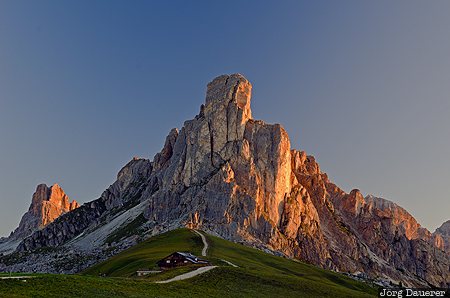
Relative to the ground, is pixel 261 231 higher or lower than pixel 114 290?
higher

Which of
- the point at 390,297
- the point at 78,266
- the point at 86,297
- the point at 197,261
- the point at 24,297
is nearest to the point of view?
the point at 24,297

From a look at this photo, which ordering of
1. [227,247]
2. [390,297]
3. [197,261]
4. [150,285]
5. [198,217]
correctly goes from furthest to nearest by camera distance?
[198,217]
[227,247]
[197,261]
[390,297]
[150,285]

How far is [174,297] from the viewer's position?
4425 cm

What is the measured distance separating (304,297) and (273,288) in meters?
4.21

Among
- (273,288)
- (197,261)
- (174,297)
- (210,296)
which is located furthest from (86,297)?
(197,261)

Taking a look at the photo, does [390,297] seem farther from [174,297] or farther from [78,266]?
[78,266]

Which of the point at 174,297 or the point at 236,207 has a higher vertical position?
the point at 236,207

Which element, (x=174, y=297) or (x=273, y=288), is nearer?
(x=174, y=297)

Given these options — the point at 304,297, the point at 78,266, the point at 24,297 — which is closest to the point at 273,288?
the point at 304,297

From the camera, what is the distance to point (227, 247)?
123312mm

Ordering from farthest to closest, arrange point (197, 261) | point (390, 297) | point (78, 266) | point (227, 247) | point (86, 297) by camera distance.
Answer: point (78, 266), point (227, 247), point (197, 261), point (390, 297), point (86, 297)

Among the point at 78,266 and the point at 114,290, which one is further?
the point at 78,266

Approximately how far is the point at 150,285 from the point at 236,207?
146 m

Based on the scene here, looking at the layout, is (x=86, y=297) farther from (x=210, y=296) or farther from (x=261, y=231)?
(x=261, y=231)
